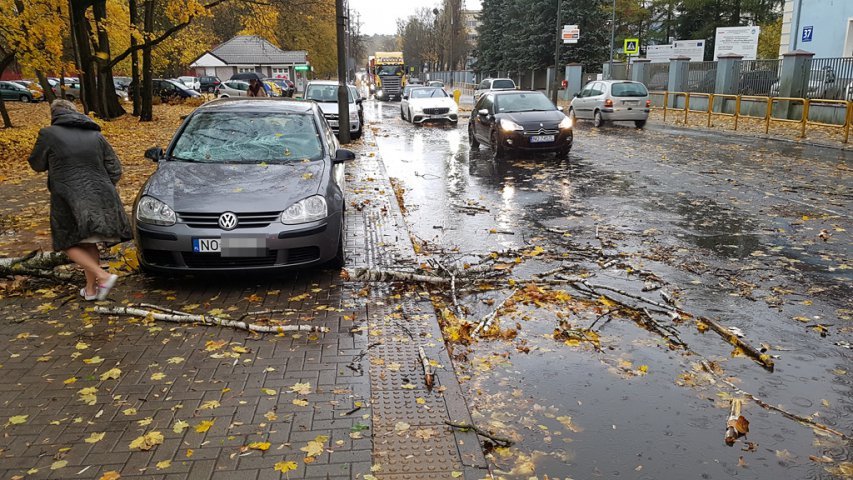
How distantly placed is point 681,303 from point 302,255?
3.39 metres

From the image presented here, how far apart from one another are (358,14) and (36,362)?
8940cm

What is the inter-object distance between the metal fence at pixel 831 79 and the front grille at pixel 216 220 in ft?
76.0

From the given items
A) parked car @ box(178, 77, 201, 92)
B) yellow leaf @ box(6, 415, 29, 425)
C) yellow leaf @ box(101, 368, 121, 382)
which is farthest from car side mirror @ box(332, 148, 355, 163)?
parked car @ box(178, 77, 201, 92)

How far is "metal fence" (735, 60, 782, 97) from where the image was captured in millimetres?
26219

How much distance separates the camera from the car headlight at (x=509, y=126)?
14492 mm

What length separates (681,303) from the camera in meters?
5.57

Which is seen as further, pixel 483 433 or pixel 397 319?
pixel 397 319

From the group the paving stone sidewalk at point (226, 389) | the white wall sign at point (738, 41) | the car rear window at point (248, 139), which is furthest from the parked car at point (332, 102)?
the white wall sign at point (738, 41)

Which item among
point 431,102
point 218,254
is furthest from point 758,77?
point 218,254

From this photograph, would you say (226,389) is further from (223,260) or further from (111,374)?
(223,260)

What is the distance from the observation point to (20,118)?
28609mm

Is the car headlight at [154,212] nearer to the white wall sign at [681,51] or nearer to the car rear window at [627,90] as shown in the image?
the car rear window at [627,90]

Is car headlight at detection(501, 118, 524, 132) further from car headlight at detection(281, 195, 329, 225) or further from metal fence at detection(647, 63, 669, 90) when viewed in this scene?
metal fence at detection(647, 63, 669, 90)

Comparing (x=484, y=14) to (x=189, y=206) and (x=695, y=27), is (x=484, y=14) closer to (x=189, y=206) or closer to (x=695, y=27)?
(x=695, y=27)
